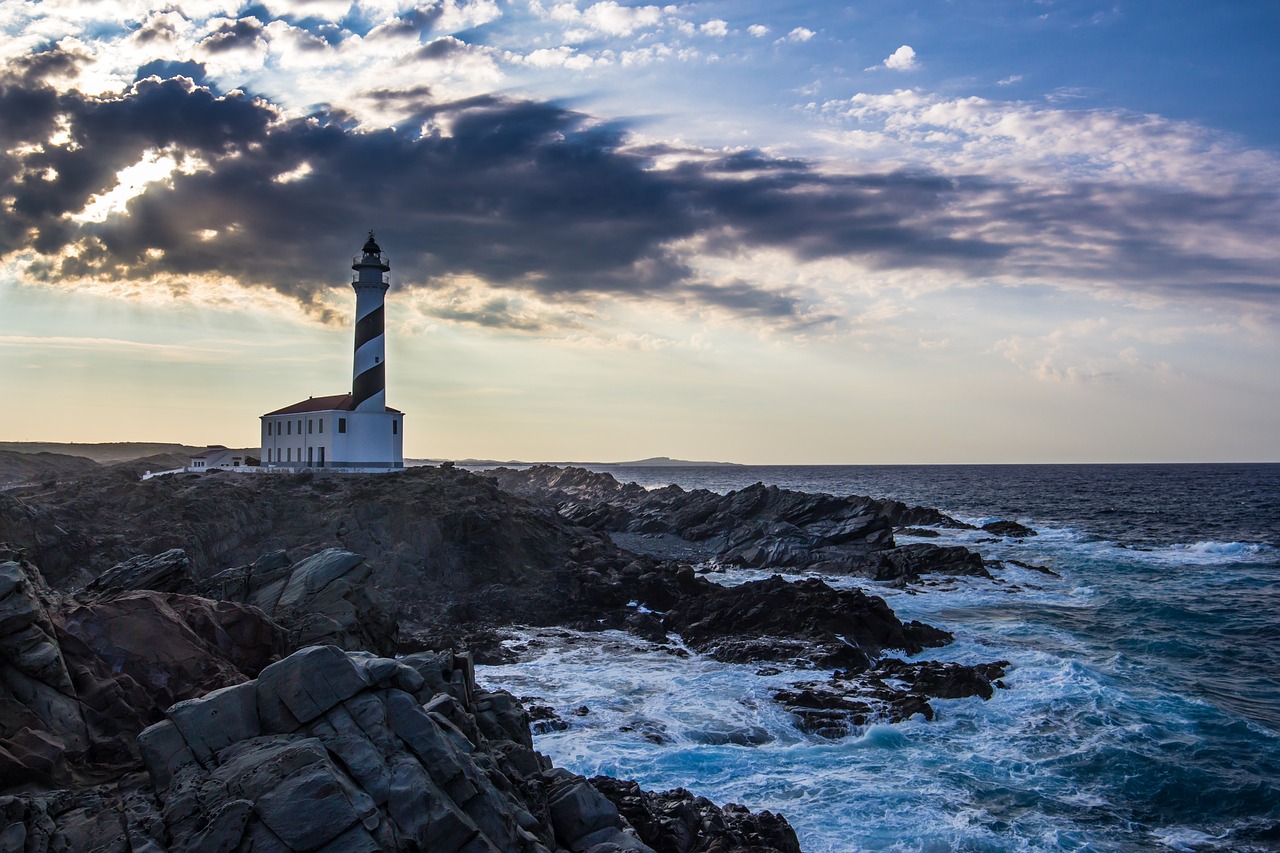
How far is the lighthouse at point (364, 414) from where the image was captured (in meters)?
44.9

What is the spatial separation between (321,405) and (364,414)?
4.87 meters

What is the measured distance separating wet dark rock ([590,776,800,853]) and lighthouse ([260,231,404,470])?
3409cm

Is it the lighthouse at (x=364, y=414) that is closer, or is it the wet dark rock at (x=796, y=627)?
the wet dark rock at (x=796, y=627)

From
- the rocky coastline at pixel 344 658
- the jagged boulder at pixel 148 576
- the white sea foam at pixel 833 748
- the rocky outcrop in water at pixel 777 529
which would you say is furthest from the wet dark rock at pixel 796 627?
the jagged boulder at pixel 148 576

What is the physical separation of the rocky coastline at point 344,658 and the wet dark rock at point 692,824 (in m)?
0.04

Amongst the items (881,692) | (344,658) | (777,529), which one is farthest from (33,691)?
(777,529)

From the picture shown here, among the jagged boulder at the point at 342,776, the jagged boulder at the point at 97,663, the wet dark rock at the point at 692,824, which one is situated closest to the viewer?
the jagged boulder at the point at 342,776

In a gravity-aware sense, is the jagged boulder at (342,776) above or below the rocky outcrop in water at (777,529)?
above

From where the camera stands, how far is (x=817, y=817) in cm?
1523

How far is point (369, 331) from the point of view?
152ft

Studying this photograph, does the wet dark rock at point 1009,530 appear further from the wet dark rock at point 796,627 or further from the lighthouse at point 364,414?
the lighthouse at point 364,414

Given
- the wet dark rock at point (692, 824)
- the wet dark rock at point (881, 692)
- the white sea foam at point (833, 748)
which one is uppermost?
the wet dark rock at point (692, 824)

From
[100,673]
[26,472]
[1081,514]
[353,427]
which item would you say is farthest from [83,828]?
[26,472]

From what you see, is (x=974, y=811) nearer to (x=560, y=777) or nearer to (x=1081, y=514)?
(x=560, y=777)
